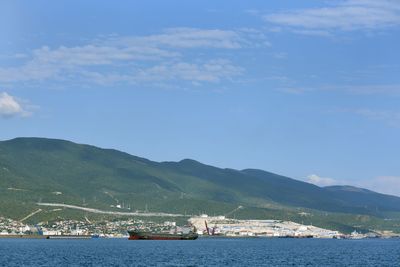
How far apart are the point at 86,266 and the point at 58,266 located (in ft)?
21.7

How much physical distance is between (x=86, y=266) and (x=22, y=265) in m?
14.7

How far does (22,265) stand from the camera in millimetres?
197750

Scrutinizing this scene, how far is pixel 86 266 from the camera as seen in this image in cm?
19950

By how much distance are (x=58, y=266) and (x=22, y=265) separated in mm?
8480

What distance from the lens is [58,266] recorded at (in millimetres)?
197125
